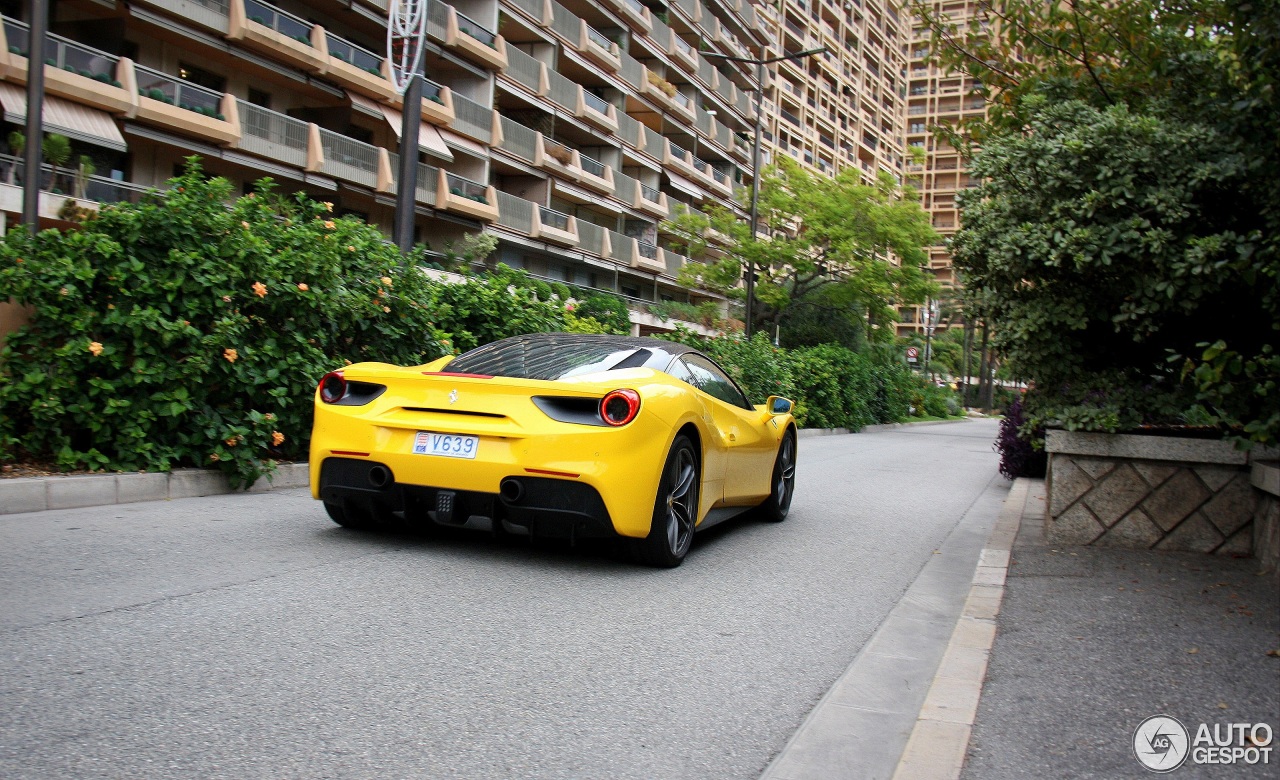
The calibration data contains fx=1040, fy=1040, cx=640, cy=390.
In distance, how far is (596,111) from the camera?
45.6 meters

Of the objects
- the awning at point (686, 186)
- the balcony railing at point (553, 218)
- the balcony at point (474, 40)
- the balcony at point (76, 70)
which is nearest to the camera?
the balcony at point (76, 70)

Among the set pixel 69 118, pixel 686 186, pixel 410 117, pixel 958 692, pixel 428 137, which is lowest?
pixel 958 692

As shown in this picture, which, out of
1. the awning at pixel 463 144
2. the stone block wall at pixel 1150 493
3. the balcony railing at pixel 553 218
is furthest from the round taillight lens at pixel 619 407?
the balcony railing at pixel 553 218

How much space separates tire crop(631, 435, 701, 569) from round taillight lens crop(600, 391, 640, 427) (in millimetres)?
384

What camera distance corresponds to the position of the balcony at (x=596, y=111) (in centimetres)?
4409

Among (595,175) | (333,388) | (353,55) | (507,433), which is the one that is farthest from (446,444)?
(595,175)

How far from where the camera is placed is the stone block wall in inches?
244

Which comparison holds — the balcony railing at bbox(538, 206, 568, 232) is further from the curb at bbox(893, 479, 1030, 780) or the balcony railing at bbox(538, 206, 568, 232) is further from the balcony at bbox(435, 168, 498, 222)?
the curb at bbox(893, 479, 1030, 780)

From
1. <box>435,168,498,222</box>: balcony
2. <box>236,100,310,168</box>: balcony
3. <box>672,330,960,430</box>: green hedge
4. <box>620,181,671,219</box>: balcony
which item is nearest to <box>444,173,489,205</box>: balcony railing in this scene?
<box>435,168,498,222</box>: balcony

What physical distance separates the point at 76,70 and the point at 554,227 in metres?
20.3

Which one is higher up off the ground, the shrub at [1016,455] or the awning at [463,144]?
the awning at [463,144]

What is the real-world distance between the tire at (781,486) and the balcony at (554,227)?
105ft

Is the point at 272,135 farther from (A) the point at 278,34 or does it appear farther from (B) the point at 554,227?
(B) the point at 554,227

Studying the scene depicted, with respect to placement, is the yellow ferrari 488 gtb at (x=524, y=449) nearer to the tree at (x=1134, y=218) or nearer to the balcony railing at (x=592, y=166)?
the tree at (x=1134, y=218)
